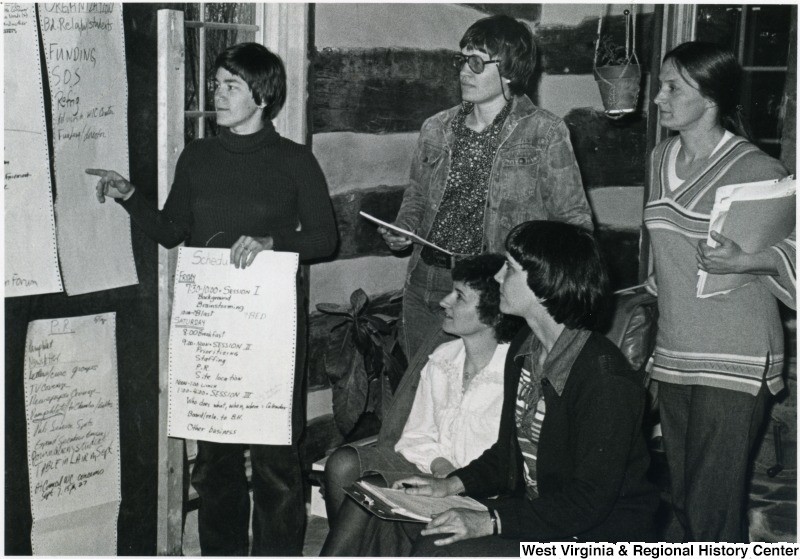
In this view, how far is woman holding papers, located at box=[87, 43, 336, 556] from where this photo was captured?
11.1ft

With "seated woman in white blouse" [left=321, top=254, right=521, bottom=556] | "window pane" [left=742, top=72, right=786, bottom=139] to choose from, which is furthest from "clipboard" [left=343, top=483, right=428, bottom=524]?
"window pane" [left=742, top=72, right=786, bottom=139]

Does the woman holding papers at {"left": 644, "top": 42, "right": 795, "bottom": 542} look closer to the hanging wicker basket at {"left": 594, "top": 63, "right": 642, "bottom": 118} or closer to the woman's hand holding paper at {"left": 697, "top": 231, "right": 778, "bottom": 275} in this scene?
the woman's hand holding paper at {"left": 697, "top": 231, "right": 778, "bottom": 275}

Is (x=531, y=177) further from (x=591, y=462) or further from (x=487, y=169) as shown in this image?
(x=591, y=462)

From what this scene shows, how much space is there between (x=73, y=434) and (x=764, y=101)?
13.2ft

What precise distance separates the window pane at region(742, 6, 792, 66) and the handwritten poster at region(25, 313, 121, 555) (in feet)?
12.2

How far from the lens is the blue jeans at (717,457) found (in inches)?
117

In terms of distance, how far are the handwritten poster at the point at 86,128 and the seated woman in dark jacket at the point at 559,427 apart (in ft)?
4.73

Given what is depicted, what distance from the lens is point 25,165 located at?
323 cm

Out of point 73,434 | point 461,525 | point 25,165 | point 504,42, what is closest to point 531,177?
point 504,42

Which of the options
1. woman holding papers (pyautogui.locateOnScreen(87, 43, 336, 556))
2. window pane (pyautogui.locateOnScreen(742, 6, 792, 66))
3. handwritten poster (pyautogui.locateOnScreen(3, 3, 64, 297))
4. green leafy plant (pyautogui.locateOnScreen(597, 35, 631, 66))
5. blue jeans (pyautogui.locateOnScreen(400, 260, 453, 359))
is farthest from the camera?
window pane (pyautogui.locateOnScreen(742, 6, 792, 66))

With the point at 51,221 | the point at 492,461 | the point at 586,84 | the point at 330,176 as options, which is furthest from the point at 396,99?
the point at 492,461

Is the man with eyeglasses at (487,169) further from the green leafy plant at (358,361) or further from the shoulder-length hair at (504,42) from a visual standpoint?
the green leafy plant at (358,361)

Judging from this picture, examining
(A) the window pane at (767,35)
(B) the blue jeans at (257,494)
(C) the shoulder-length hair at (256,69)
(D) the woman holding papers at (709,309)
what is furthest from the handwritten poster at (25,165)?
(A) the window pane at (767,35)

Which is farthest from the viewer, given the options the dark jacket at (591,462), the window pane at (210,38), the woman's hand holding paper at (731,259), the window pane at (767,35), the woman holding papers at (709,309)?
the window pane at (767,35)
